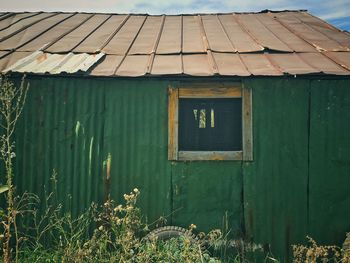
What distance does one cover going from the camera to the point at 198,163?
4938 mm

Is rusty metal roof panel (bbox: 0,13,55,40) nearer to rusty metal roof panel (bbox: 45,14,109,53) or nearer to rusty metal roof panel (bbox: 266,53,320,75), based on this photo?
rusty metal roof panel (bbox: 45,14,109,53)

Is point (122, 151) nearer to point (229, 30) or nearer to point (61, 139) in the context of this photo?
point (61, 139)

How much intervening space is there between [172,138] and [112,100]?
1234mm

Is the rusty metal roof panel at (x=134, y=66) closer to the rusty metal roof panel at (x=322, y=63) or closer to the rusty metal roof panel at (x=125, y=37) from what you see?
the rusty metal roof panel at (x=125, y=37)

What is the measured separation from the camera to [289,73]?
4.57 metres

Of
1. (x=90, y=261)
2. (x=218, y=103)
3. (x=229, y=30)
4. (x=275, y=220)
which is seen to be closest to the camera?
(x=90, y=261)

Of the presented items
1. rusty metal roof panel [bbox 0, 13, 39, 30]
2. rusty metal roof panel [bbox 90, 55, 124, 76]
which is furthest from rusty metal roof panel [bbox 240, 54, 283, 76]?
rusty metal roof panel [bbox 0, 13, 39, 30]

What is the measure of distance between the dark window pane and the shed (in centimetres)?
69

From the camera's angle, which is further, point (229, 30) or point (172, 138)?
point (229, 30)

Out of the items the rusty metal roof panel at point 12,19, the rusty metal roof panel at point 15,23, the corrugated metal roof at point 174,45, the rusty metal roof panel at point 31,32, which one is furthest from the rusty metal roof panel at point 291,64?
the rusty metal roof panel at point 12,19

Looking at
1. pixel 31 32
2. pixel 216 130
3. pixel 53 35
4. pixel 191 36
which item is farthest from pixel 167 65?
pixel 31 32

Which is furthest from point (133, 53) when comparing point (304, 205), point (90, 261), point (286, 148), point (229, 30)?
point (304, 205)

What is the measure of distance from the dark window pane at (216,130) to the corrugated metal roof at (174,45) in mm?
887

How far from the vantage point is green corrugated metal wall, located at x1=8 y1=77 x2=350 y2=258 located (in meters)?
4.88
